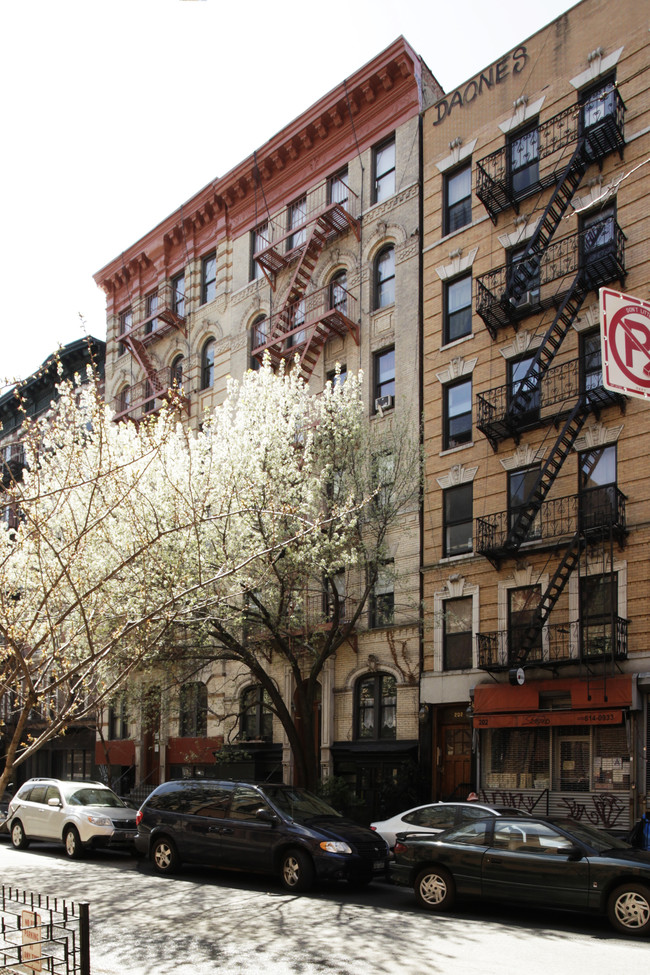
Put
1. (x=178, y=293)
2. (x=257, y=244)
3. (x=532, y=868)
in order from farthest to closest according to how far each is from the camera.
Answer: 1. (x=178, y=293)
2. (x=257, y=244)
3. (x=532, y=868)

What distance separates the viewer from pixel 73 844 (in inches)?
747

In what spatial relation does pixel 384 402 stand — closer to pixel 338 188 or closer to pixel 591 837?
pixel 338 188

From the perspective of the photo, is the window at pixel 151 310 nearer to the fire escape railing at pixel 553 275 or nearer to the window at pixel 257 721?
the window at pixel 257 721

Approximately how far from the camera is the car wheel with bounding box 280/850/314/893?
14000mm

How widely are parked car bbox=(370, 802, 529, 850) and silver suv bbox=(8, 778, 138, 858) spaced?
585cm

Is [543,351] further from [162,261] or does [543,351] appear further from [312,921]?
[162,261]

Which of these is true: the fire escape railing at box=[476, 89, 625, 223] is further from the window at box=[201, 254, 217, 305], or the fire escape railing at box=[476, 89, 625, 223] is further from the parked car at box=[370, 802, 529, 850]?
the parked car at box=[370, 802, 529, 850]

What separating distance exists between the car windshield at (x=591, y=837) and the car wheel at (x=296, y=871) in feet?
13.0

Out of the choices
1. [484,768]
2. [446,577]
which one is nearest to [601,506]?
[446,577]

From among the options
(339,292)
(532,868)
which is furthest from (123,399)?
(532,868)

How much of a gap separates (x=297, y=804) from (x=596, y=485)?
9.65 m

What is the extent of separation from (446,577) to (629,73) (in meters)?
12.6

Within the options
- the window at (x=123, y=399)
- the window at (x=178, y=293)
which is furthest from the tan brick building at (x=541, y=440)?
the window at (x=123, y=399)

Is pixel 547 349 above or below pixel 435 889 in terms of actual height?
above
